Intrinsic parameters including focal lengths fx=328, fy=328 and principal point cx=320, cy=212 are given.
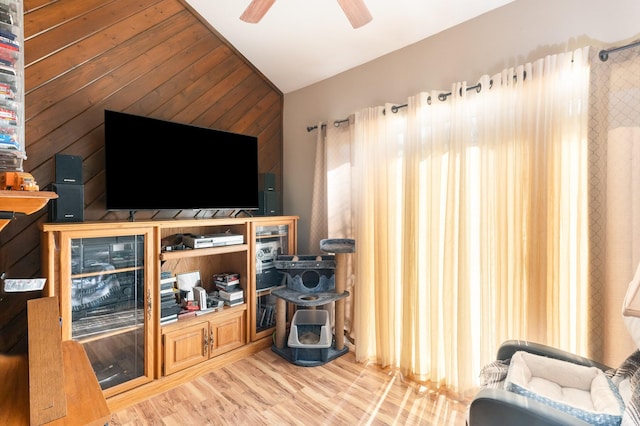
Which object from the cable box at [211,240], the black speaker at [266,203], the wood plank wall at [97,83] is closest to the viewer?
the wood plank wall at [97,83]

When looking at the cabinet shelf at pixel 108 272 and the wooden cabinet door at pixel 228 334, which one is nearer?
the cabinet shelf at pixel 108 272

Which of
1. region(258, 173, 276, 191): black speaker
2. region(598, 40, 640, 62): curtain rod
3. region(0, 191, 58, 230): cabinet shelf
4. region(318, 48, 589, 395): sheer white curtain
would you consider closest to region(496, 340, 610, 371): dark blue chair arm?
region(318, 48, 589, 395): sheer white curtain

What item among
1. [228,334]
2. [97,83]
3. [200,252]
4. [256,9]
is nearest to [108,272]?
[200,252]

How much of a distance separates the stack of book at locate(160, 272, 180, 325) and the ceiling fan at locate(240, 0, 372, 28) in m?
1.85

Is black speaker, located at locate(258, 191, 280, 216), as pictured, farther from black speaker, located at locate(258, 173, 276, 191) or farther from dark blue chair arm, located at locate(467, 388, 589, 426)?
dark blue chair arm, located at locate(467, 388, 589, 426)

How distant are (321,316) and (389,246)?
3.09ft

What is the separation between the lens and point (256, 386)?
240 cm

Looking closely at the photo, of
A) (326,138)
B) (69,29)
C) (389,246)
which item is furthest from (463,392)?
(69,29)

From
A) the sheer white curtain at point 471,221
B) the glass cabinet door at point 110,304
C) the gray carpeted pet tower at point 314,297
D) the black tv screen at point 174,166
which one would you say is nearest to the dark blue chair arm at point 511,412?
the sheer white curtain at point 471,221

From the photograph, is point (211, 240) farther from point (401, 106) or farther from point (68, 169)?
point (401, 106)

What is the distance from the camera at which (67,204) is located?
2.00 metres

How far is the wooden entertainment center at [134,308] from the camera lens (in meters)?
1.97

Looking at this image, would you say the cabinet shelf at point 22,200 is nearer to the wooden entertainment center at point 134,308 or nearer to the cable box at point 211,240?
the wooden entertainment center at point 134,308

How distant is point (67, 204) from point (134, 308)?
0.81 m
